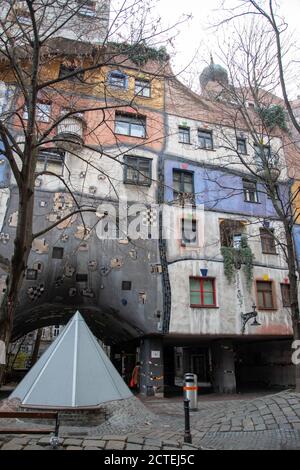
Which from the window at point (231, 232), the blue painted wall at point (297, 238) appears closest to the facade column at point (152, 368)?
the window at point (231, 232)

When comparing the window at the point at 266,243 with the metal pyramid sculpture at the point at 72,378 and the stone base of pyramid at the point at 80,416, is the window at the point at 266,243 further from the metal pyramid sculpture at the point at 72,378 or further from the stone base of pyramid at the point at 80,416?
the stone base of pyramid at the point at 80,416

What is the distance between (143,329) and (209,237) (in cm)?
558

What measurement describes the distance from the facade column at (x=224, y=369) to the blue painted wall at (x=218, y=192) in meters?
6.84

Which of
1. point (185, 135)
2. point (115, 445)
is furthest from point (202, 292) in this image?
point (115, 445)

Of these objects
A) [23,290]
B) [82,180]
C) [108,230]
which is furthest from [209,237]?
[23,290]

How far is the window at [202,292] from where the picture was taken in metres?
17.1

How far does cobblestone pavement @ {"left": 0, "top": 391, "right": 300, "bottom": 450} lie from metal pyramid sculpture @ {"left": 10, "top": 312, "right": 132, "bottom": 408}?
2.82ft

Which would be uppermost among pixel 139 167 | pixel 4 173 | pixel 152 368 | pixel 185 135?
pixel 185 135

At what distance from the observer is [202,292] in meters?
17.3

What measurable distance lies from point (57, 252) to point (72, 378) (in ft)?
26.7

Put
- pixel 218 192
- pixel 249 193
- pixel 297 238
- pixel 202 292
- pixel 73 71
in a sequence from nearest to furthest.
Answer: pixel 73 71 < pixel 202 292 < pixel 218 192 < pixel 297 238 < pixel 249 193

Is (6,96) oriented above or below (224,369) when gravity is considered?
above

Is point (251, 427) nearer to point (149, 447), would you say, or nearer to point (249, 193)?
point (149, 447)

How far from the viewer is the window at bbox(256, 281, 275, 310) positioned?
59.0 ft
